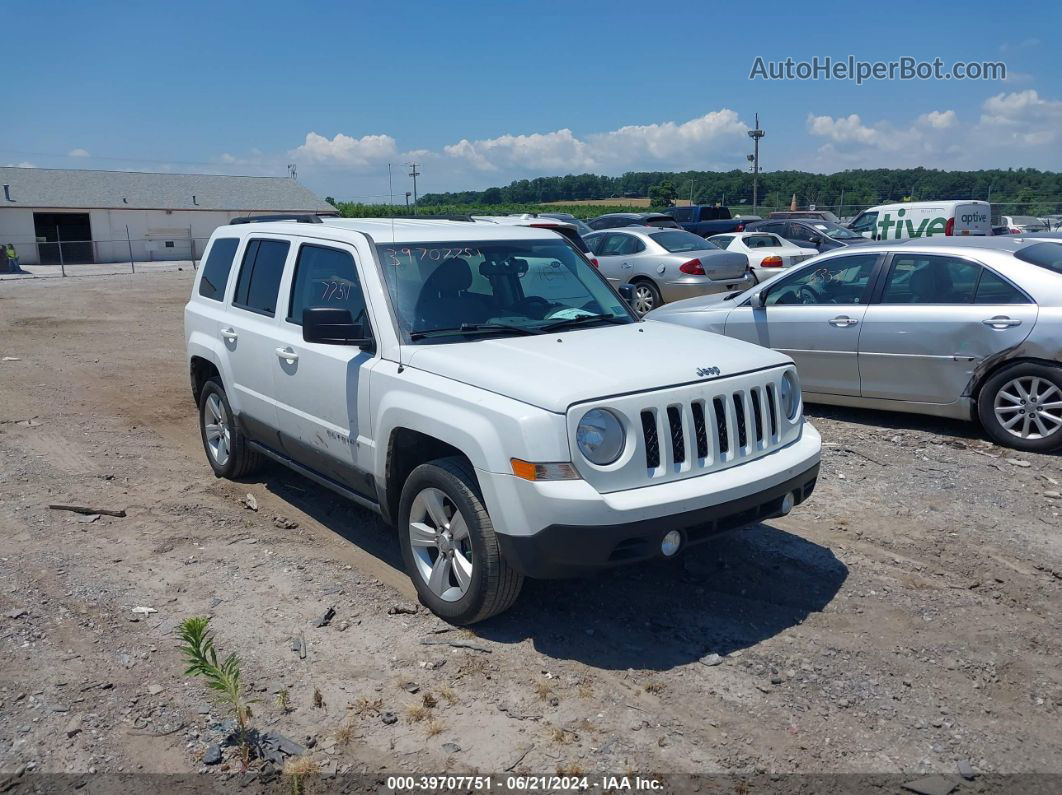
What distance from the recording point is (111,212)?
170 ft

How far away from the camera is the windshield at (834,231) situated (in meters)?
24.7

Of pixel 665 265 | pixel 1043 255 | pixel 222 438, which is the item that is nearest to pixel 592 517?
pixel 222 438

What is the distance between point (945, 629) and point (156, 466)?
611 cm

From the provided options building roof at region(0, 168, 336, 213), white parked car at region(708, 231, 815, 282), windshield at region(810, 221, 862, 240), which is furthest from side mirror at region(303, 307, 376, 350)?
building roof at region(0, 168, 336, 213)

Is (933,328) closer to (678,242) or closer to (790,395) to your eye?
(790,395)

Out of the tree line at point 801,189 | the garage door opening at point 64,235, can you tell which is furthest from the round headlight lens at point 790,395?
the garage door opening at point 64,235

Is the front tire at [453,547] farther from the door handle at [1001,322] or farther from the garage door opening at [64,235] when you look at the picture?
the garage door opening at [64,235]

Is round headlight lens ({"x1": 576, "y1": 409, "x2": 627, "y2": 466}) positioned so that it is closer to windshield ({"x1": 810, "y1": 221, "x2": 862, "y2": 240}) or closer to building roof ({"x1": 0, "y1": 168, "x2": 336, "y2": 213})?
windshield ({"x1": 810, "y1": 221, "x2": 862, "y2": 240})

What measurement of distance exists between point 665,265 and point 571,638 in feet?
38.8

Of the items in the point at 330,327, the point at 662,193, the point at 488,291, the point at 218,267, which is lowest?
the point at 330,327

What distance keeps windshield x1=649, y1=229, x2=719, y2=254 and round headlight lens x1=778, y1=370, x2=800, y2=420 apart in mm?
11143

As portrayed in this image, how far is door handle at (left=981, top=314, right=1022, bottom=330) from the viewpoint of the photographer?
7.23m

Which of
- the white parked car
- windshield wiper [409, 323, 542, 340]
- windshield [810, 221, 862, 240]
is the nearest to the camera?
windshield wiper [409, 323, 542, 340]

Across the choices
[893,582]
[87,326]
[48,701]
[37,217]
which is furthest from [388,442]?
[37,217]
